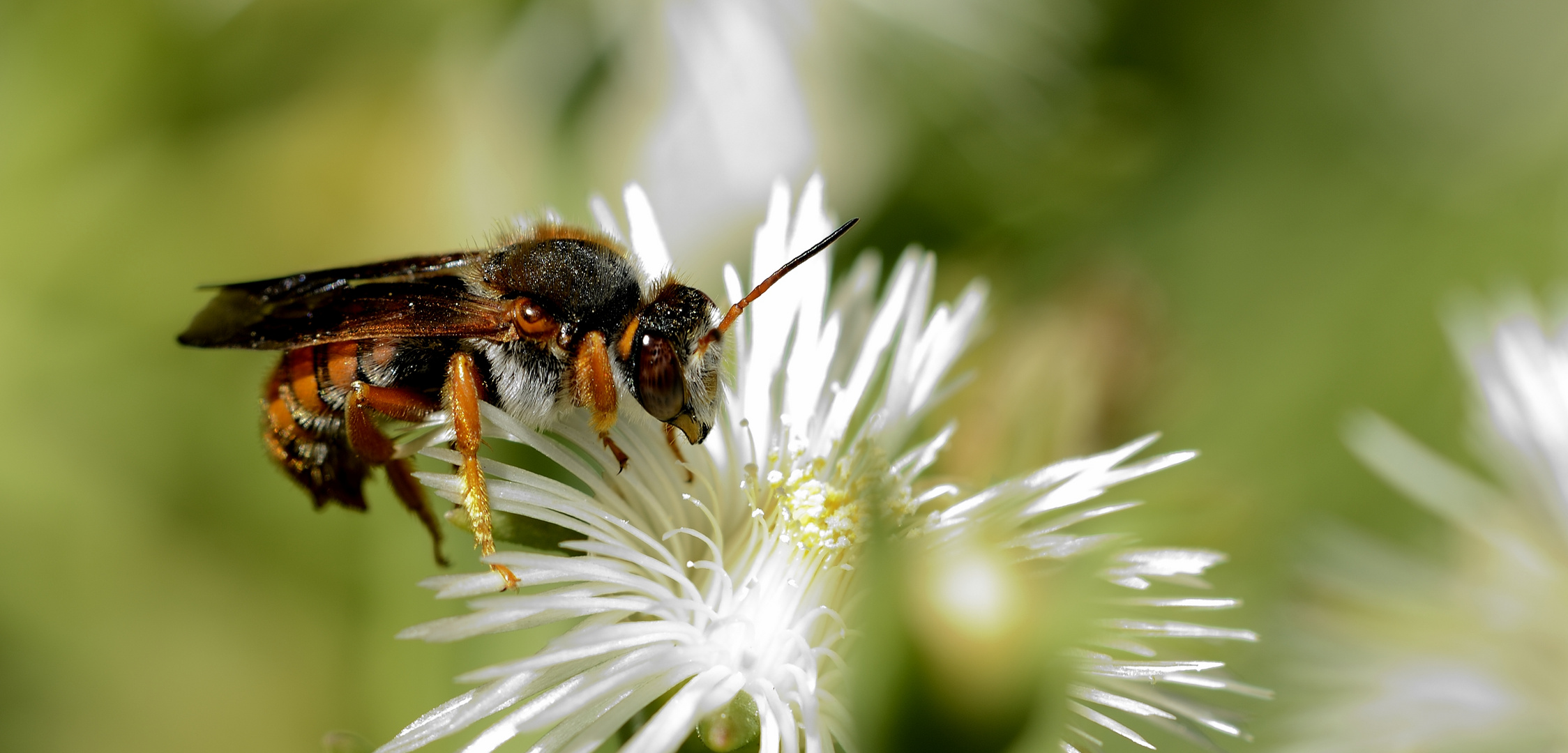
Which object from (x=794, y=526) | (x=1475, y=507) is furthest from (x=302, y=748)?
(x=1475, y=507)

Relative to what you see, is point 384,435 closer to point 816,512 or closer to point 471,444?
point 471,444

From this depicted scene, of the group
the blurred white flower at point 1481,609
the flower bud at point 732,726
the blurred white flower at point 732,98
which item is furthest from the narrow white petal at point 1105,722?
the blurred white flower at point 732,98

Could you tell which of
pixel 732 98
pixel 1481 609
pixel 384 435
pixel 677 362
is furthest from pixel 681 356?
pixel 732 98

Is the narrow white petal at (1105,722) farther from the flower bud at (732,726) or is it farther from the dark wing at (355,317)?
the dark wing at (355,317)

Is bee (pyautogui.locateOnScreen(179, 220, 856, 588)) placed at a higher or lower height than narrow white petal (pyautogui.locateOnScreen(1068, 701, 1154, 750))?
higher

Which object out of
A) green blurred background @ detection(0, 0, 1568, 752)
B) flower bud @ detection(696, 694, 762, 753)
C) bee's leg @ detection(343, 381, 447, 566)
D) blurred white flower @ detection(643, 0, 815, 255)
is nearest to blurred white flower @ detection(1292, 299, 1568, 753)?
green blurred background @ detection(0, 0, 1568, 752)

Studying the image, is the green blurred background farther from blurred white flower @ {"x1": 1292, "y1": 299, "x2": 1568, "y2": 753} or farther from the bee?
the bee

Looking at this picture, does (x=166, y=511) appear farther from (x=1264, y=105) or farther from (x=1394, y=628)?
(x=1264, y=105)

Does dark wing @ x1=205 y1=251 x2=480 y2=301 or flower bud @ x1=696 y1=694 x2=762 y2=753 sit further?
dark wing @ x1=205 y1=251 x2=480 y2=301
